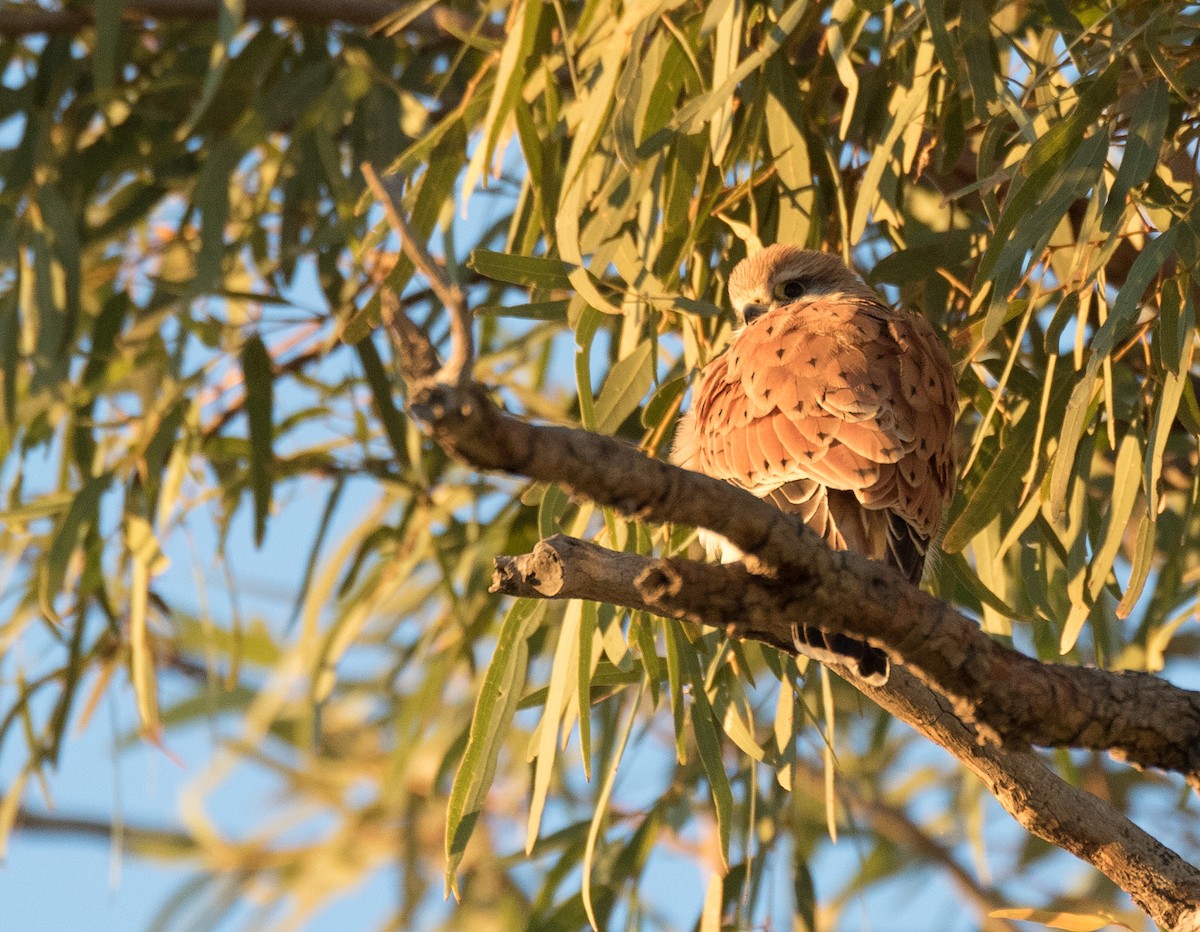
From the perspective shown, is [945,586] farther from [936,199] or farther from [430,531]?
[430,531]

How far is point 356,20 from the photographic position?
4168 mm

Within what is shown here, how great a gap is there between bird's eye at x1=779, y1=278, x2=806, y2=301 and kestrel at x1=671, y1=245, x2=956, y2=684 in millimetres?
260

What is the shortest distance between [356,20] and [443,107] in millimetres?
408

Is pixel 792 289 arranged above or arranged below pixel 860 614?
above

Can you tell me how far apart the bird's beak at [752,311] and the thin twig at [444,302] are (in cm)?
200

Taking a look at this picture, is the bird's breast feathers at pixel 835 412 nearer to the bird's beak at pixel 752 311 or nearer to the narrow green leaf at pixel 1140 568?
the bird's beak at pixel 752 311

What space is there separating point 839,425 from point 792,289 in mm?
792

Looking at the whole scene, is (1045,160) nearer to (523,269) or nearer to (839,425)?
(839,425)

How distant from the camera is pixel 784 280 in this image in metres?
3.44

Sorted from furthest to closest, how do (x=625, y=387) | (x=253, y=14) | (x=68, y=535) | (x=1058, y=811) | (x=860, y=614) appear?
1. (x=253, y=14)
2. (x=68, y=535)
3. (x=625, y=387)
4. (x=1058, y=811)
5. (x=860, y=614)

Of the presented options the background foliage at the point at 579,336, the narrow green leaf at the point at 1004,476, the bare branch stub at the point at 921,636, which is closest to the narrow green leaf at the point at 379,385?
the background foliage at the point at 579,336

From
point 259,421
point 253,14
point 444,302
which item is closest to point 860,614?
point 444,302

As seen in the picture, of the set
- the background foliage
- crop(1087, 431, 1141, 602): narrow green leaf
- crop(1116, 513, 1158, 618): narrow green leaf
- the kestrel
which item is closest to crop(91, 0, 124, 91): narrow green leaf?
the background foliage

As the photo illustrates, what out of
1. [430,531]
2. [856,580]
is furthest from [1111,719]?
[430,531]
